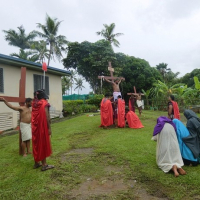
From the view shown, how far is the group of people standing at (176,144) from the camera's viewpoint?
13.6 feet

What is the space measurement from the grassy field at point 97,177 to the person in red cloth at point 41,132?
1.14 feet

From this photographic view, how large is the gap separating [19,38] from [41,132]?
29.0 m

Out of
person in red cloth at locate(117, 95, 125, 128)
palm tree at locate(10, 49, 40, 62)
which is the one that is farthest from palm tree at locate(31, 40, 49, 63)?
person in red cloth at locate(117, 95, 125, 128)

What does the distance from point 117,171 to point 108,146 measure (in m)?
1.93

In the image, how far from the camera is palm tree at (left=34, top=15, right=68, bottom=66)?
27211 mm

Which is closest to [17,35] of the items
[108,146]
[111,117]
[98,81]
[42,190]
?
[98,81]

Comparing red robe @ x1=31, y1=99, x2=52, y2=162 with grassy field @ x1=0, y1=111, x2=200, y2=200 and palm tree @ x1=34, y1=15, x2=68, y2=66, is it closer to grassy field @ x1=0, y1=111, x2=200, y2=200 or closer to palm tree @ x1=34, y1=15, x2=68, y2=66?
grassy field @ x1=0, y1=111, x2=200, y2=200

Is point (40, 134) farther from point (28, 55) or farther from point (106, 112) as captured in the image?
A: point (28, 55)

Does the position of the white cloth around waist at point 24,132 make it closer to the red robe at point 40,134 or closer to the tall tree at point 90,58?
the red robe at point 40,134

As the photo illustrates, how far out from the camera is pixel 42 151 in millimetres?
4359

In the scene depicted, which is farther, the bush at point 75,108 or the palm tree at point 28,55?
the palm tree at point 28,55

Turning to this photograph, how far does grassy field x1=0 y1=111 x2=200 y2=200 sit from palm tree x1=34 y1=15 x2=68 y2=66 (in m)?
23.5

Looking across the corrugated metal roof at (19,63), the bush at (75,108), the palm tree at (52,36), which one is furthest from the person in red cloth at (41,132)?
the palm tree at (52,36)

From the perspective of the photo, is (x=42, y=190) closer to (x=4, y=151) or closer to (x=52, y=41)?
(x=4, y=151)
